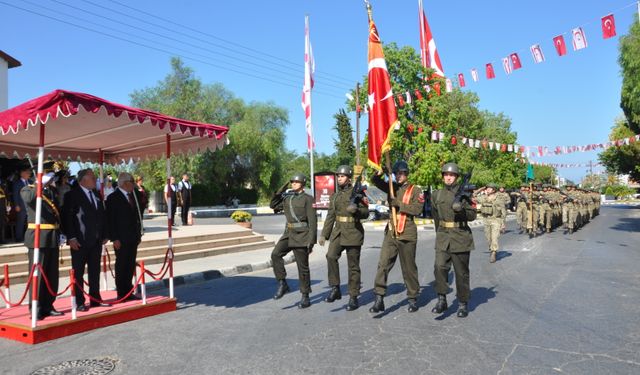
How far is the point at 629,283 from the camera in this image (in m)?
8.84

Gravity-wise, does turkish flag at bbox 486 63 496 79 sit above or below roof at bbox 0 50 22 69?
below

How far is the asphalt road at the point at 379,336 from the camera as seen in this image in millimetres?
4707

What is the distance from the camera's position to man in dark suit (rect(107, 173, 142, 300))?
7.14m

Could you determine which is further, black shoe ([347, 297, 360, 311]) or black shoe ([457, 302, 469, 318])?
black shoe ([347, 297, 360, 311])

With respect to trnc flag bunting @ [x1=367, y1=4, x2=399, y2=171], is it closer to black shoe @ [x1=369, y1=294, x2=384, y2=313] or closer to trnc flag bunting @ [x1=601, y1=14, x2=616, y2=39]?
black shoe @ [x1=369, y1=294, x2=384, y2=313]

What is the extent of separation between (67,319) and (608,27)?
12748 mm

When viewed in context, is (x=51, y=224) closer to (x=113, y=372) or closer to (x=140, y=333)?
(x=140, y=333)

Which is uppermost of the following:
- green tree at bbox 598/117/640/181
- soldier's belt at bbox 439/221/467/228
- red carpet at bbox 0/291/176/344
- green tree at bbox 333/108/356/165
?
green tree at bbox 333/108/356/165

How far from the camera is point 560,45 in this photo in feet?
44.3

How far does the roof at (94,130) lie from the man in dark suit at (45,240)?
0.82 metres

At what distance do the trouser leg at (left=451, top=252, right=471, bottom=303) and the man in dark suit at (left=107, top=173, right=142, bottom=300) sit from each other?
4432 millimetres

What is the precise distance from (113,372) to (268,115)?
43817mm

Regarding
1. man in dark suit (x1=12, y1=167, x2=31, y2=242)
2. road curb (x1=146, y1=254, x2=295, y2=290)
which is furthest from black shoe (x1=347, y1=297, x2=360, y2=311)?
man in dark suit (x1=12, y1=167, x2=31, y2=242)

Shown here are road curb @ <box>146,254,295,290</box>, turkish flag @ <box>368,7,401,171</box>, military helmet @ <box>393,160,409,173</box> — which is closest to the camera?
military helmet @ <box>393,160,409,173</box>
